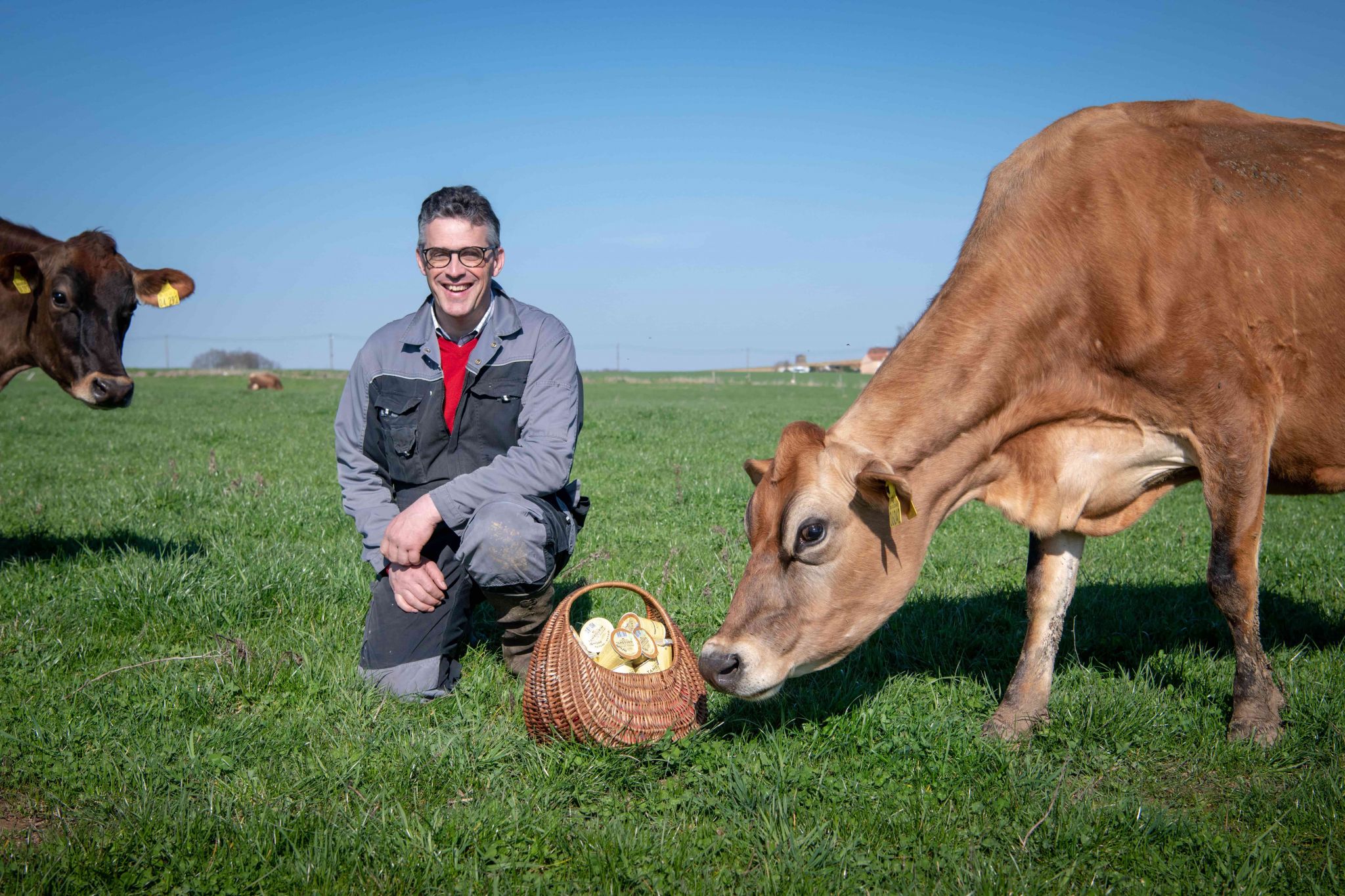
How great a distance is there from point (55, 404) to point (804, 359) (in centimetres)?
9636

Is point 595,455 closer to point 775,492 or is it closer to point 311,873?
point 775,492

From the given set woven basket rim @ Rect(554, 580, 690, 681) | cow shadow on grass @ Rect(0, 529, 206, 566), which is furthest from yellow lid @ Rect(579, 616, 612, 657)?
cow shadow on grass @ Rect(0, 529, 206, 566)

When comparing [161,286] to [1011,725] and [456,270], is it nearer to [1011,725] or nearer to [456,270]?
[456,270]

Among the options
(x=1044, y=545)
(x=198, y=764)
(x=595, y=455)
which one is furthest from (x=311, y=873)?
(x=595, y=455)

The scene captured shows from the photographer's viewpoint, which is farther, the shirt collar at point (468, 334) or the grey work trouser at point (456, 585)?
the shirt collar at point (468, 334)

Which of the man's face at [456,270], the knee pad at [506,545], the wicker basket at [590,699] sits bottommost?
the wicker basket at [590,699]

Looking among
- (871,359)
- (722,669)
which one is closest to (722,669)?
(722,669)

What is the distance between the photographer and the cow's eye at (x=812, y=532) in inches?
151

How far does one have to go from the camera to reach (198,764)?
365 cm

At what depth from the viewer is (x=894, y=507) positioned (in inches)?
146

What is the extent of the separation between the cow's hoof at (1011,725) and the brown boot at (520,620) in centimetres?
213

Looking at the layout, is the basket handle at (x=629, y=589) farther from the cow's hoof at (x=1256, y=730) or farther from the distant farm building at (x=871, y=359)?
the distant farm building at (x=871, y=359)

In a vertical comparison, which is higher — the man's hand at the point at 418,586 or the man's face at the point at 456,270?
the man's face at the point at 456,270

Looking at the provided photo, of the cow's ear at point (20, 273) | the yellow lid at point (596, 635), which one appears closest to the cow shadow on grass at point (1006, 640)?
the yellow lid at point (596, 635)
